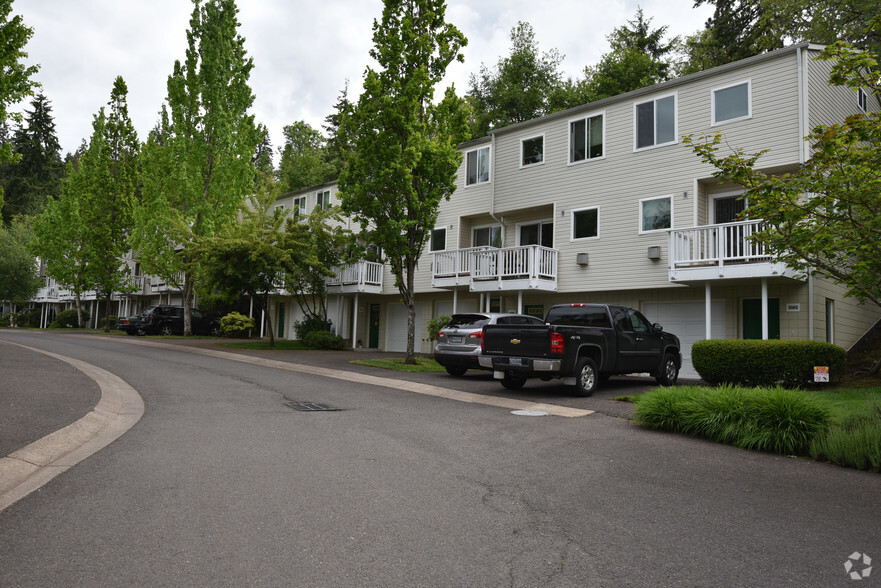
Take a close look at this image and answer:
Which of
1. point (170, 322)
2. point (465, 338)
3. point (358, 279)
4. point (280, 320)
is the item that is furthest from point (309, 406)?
point (170, 322)

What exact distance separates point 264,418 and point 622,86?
3018 cm

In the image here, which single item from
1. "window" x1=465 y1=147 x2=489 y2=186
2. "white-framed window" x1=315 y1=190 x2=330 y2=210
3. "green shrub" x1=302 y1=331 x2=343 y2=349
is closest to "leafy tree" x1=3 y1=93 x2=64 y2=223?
"white-framed window" x1=315 y1=190 x2=330 y2=210

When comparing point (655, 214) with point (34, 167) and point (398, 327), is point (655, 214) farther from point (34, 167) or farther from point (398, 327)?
point (34, 167)

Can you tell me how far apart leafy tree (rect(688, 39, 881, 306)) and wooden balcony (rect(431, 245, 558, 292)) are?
34.7 feet

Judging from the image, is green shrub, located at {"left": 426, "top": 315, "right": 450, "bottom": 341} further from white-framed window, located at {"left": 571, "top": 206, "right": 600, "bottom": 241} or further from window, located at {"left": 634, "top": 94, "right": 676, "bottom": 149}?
window, located at {"left": 634, "top": 94, "right": 676, "bottom": 149}

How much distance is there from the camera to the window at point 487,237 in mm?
23578

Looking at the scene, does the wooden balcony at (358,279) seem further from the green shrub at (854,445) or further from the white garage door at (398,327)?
the green shrub at (854,445)

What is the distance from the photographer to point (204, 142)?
102 ft

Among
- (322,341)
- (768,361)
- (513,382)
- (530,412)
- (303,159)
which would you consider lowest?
(530,412)

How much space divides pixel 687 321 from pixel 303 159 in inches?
1547

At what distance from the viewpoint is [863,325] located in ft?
62.6

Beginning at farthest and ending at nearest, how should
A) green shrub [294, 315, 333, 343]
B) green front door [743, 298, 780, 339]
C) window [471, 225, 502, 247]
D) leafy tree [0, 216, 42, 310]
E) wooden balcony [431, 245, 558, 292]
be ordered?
1. leafy tree [0, 216, 42, 310]
2. green shrub [294, 315, 333, 343]
3. window [471, 225, 502, 247]
4. wooden balcony [431, 245, 558, 292]
5. green front door [743, 298, 780, 339]

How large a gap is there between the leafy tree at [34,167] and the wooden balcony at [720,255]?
221 feet

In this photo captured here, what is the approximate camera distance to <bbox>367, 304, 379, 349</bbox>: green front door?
28.8 metres
